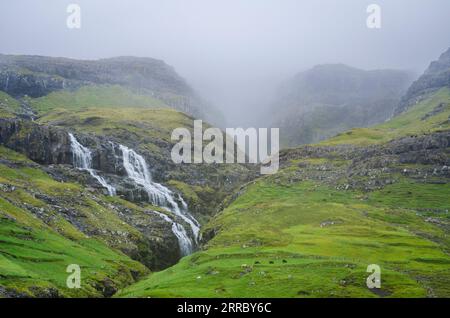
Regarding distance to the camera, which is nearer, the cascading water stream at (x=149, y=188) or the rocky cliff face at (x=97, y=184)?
the rocky cliff face at (x=97, y=184)

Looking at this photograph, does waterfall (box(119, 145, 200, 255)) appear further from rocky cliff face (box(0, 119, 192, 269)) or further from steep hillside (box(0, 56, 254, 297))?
rocky cliff face (box(0, 119, 192, 269))

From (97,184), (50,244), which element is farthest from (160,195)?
(50,244)

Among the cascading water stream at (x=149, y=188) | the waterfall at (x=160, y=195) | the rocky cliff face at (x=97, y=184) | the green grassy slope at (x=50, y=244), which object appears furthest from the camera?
the cascading water stream at (x=149, y=188)

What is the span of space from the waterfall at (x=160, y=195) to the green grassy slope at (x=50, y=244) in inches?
775

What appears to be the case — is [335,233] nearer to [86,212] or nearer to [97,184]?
[86,212]

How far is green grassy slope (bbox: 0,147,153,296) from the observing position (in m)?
65.3

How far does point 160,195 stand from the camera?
524ft

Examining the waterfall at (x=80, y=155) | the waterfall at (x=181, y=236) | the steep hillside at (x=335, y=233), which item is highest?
the waterfall at (x=80, y=155)

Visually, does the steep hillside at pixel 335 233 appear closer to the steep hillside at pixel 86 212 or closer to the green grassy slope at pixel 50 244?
the green grassy slope at pixel 50 244

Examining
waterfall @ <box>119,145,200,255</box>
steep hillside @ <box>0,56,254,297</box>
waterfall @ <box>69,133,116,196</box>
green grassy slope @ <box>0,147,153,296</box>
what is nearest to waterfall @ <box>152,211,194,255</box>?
waterfall @ <box>119,145,200,255</box>

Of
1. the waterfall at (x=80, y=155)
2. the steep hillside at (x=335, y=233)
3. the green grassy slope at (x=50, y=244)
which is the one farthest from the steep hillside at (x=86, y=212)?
the steep hillside at (x=335, y=233)

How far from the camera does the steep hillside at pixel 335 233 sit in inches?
2502

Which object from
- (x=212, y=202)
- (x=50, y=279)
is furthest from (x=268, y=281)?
(x=212, y=202)

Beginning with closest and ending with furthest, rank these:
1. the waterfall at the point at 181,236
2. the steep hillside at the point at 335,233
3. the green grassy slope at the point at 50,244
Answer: the steep hillside at the point at 335,233, the green grassy slope at the point at 50,244, the waterfall at the point at 181,236
